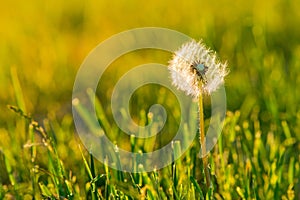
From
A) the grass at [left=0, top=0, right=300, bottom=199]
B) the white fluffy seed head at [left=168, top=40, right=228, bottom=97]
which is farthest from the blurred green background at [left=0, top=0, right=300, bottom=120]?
the white fluffy seed head at [left=168, top=40, right=228, bottom=97]

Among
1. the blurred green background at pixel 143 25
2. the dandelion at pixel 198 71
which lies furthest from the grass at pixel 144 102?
the dandelion at pixel 198 71

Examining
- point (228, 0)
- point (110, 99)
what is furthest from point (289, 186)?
point (228, 0)

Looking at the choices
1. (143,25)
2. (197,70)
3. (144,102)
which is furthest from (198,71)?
(143,25)

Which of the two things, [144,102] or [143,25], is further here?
[143,25]

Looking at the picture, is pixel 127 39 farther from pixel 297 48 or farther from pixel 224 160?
pixel 224 160

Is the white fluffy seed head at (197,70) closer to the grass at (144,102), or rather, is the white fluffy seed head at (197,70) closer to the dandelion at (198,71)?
the dandelion at (198,71)

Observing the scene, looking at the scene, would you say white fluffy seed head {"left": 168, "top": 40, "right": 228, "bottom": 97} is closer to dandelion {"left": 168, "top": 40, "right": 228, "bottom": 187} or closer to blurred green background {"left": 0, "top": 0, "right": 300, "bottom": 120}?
dandelion {"left": 168, "top": 40, "right": 228, "bottom": 187}

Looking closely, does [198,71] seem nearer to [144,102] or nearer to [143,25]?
[144,102]

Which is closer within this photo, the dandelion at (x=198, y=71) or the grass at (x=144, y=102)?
the dandelion at (x=198, y=71)
